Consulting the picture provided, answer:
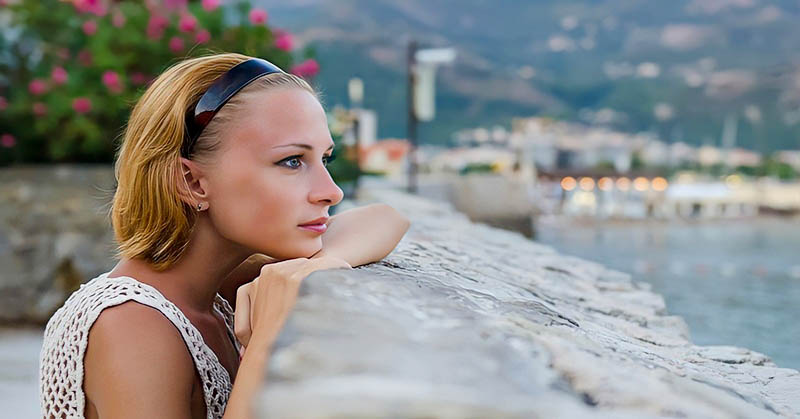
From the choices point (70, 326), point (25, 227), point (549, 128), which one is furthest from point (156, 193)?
point (549, 128)

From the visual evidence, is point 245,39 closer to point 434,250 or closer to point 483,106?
point 434,250

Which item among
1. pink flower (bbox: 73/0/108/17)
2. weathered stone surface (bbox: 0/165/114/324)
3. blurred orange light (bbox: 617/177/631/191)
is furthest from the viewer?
blurred orange light (bbox: 617/177/631/191)

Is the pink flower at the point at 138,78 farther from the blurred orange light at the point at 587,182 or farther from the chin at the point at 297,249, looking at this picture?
the blurred orange light at the point at 587,182

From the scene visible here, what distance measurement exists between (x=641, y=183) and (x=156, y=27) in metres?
37.9

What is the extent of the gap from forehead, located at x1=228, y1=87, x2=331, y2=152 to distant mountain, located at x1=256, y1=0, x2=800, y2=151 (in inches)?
2169

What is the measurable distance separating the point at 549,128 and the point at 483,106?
130 ft

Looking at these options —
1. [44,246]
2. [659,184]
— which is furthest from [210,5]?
[659,184]

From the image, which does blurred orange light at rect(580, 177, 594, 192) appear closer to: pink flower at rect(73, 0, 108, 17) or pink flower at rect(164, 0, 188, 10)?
pink flower at rect(164, 0, 188, 10)

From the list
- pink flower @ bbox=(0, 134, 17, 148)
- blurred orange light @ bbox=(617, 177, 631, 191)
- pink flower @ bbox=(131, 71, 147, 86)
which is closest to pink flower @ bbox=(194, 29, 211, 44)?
pink flower @ bbox=(131, 71, 147, 86)

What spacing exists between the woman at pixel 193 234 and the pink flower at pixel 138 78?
4.68 metres

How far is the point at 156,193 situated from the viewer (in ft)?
4.09

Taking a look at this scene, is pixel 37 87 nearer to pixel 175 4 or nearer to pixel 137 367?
pixel 175 4

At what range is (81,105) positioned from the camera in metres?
5.40

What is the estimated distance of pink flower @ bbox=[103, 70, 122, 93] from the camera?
5.44 m
